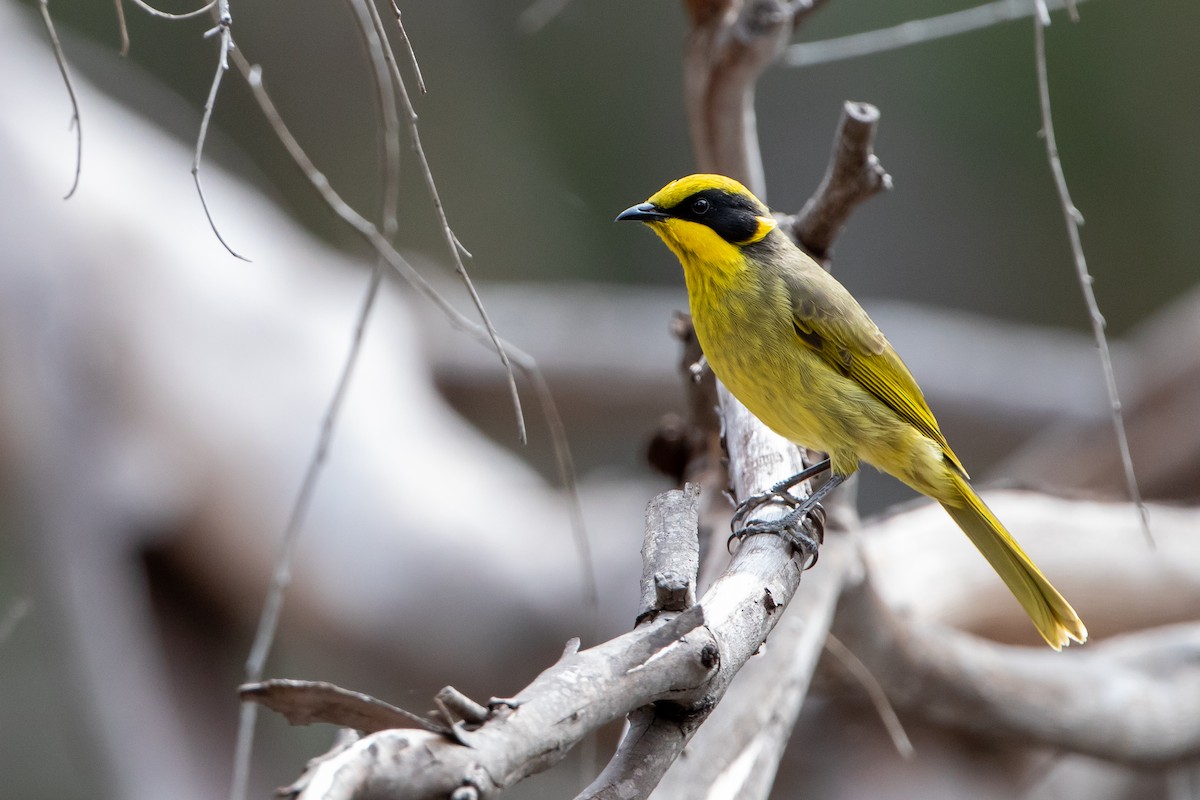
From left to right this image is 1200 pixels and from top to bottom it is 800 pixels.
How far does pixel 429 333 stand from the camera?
7758mm

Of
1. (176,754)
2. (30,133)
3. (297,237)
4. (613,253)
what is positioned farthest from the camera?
(613,253)

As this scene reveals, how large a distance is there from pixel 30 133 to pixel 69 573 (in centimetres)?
265

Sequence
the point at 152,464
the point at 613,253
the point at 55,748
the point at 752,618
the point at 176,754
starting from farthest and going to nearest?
the point at 613,253, the point at 55,748, the point at 152,464, the point at 176,754, the point at 752,618

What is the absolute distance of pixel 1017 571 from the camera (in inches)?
124

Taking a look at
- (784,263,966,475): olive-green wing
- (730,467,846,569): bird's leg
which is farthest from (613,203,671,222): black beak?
(730,467,846,569): bird's leg

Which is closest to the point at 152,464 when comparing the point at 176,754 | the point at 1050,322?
the point at 176,754

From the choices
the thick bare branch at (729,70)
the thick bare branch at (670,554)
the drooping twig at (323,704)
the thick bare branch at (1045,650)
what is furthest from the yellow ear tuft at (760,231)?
the drooping twig at (323,704)

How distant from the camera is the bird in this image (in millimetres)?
3066

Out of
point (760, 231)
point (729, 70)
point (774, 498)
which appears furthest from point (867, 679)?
point (729, 70)

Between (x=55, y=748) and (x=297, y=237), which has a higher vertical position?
(x=297, y=237)

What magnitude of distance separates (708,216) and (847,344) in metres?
0.53

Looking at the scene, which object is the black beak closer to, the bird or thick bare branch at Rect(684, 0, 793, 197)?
the bird

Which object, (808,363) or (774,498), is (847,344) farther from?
(774,498)

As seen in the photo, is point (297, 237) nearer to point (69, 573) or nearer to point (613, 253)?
point (69, 573)
